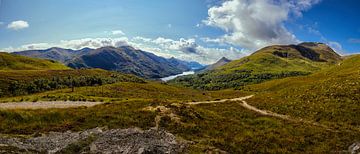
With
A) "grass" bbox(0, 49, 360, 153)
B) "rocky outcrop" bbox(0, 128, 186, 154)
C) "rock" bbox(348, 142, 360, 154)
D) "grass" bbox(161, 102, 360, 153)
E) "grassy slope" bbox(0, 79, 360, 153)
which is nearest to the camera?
"rocky outcrop" bbox(0, 128, 186, 154)

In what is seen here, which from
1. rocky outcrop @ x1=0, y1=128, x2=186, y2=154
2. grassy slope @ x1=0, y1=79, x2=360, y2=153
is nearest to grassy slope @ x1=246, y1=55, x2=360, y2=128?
grassy slope @ x1=0, y1=79, x2=360, y2=153

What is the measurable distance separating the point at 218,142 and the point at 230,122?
1222cm

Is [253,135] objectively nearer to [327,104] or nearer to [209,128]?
[209,128]

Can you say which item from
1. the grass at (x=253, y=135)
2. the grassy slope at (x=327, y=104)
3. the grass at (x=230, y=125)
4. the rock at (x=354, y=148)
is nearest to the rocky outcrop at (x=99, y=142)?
the grass at (x=230, y=125)

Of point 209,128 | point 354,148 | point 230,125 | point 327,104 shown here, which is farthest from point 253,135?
point 327,104

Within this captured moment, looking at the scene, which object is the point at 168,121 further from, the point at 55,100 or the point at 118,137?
the point at 55,100

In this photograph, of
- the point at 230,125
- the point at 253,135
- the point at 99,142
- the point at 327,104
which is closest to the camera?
the point at 99,142

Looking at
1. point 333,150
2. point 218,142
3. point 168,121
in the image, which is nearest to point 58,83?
point 168,121

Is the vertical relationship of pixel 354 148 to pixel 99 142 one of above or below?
below

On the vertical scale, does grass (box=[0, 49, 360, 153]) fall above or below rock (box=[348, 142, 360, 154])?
above

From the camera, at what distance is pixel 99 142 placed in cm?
3509

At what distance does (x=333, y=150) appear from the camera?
35.5 meters

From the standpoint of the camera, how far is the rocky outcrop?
107 ft

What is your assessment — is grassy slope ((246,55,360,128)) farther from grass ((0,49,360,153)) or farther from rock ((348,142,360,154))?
rock ((348,142,360,154))
